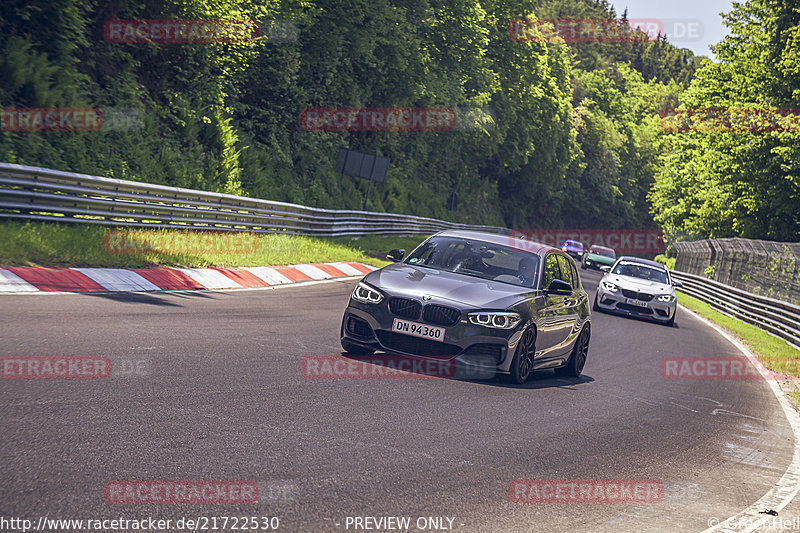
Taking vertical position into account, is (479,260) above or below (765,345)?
above

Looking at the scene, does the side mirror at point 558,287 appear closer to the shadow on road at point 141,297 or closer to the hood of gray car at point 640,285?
the shadow on road at point 141,297

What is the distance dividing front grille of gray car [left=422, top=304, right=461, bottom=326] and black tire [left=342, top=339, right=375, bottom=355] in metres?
0.76

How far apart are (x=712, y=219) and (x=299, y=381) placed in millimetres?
44221

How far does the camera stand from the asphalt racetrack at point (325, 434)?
4555mm

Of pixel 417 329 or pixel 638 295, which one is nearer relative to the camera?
pixel 417 329

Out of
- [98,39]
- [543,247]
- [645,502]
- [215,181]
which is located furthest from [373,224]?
[645,502]

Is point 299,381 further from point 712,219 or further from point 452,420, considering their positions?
point 712,219

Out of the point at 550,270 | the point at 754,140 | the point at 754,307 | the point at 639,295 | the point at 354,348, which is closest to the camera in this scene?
the point at 354,348

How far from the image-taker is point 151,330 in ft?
29.7

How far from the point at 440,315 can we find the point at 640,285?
1446cm

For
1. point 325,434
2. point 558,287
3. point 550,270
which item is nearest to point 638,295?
point 550,270

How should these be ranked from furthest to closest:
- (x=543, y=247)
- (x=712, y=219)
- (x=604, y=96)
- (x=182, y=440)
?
(x=604, y=96), (x=712, y=219), (x=543, y=247), (x=182, y=440)

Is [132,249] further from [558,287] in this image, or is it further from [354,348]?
[558,287]

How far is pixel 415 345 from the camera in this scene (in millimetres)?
8617
